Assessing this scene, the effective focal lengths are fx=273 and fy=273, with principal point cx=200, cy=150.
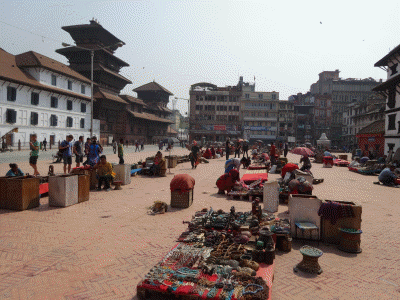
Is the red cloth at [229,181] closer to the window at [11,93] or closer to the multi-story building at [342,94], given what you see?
the window at [11,93]

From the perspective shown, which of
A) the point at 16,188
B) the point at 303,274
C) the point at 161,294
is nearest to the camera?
the point at 161,294

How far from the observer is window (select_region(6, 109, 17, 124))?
29766 millimetres

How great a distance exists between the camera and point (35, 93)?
109 feet

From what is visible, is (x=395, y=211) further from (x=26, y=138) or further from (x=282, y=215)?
(x=26, y=138)

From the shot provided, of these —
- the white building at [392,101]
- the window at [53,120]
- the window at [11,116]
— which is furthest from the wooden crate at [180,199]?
the window at [53,120]

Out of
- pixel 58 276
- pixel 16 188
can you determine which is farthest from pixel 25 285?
pixel 16 188

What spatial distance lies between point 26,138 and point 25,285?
33.5 meters

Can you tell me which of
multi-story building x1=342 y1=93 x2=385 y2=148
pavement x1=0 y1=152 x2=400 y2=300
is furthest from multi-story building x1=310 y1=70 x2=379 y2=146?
pavement x1=0 y1=152 x2=400 y2=300

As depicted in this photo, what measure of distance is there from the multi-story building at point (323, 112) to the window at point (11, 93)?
63.9 metres

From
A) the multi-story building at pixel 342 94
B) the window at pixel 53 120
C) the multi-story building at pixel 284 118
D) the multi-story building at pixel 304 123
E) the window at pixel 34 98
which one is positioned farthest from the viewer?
the multi-story building at pixel 342 94

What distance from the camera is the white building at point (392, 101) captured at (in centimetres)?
2570

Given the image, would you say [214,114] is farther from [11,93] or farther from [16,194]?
[16,194]

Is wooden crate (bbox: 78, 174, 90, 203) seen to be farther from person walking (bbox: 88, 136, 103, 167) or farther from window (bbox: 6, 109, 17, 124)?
window (bbox: 6, 109, 17, 124)

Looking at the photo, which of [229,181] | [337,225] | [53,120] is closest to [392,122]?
[229,181]
